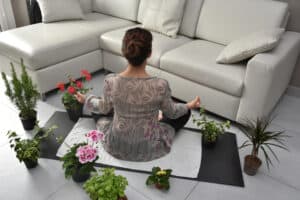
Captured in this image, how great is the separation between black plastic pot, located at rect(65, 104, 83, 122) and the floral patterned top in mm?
286

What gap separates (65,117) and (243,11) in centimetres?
181

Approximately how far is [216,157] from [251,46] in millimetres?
848

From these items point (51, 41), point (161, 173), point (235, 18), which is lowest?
point (161, 173)

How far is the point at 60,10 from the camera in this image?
9.24 feet

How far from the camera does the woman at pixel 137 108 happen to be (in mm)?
1432

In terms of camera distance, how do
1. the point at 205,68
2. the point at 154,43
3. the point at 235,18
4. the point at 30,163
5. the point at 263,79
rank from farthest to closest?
the point at 154,43
the point at 235,18
the point at 205,68
the point at 263,79
the point at 30,163

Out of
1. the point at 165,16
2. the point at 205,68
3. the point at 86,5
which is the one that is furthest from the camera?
the point at 86,5

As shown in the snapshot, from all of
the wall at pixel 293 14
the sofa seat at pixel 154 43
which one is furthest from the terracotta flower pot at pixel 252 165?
the wall at pixel 293 14

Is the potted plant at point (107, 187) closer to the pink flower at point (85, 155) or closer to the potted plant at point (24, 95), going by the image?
the pink flower at point (85, 155)

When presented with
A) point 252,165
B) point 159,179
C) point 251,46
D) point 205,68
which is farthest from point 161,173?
point 251,46

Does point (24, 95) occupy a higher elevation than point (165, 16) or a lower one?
lower

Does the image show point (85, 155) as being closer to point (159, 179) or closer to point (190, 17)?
point (159, 179)

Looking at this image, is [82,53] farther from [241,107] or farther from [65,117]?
[241,107]

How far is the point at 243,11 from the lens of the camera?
7.74 feet
